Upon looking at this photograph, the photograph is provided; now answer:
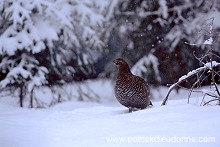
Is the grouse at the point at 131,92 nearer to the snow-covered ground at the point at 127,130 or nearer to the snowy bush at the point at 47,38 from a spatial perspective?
the snow-covered ground at the point at 127,130

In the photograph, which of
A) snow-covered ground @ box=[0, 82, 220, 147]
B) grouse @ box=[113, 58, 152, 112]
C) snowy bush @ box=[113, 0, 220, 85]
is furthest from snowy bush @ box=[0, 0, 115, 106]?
snow-covered ground @ box=[0, 82, 220, 147]

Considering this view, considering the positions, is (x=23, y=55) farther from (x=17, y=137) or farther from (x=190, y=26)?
(x=17, y=137)

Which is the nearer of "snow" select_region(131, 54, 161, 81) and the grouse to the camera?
the grouse

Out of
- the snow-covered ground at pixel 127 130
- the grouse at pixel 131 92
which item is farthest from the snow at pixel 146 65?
the snow-covered ground at pixel 127 130

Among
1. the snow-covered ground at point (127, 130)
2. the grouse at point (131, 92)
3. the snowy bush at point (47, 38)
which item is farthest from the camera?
the snowy bush at point (47, 38)

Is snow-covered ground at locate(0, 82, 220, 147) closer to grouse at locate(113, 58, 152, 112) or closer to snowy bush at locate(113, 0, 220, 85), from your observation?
grouse at locate(113, 58, 152, 112)

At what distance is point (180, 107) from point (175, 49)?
4.42m

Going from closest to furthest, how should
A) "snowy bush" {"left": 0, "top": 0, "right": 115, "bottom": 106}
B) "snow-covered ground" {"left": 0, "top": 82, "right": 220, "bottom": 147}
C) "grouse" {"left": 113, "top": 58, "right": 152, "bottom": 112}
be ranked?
"snow-covered ground" {"left": 0, "top": 82, "right": 220, "bottom": 147}, "grouse" {"left": 113, "top": 58, "right": 152, "bottom": 112}, "snowy bush" {"left": 0, "top": 0, "right": 115, "bottom": 106}

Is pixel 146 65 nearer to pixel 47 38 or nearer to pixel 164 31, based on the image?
pixel 164 31

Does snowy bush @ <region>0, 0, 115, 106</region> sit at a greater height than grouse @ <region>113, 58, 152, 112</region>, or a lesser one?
greater

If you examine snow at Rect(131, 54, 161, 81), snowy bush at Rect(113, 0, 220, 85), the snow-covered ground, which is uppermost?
snowy bush at Rect(113, 0, 220, 85)

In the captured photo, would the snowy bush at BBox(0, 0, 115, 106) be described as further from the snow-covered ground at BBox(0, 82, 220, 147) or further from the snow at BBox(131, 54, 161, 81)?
the snow-covered ground at BBox(0, 82, 220, 147)

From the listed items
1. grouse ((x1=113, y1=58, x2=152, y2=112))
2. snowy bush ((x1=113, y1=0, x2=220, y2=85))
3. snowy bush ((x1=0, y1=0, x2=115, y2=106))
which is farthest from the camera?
snowy bush ((x1=113, y1=0, x2=220, y2=85))

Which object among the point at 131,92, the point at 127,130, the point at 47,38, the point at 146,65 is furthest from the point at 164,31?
the point at 127,130
